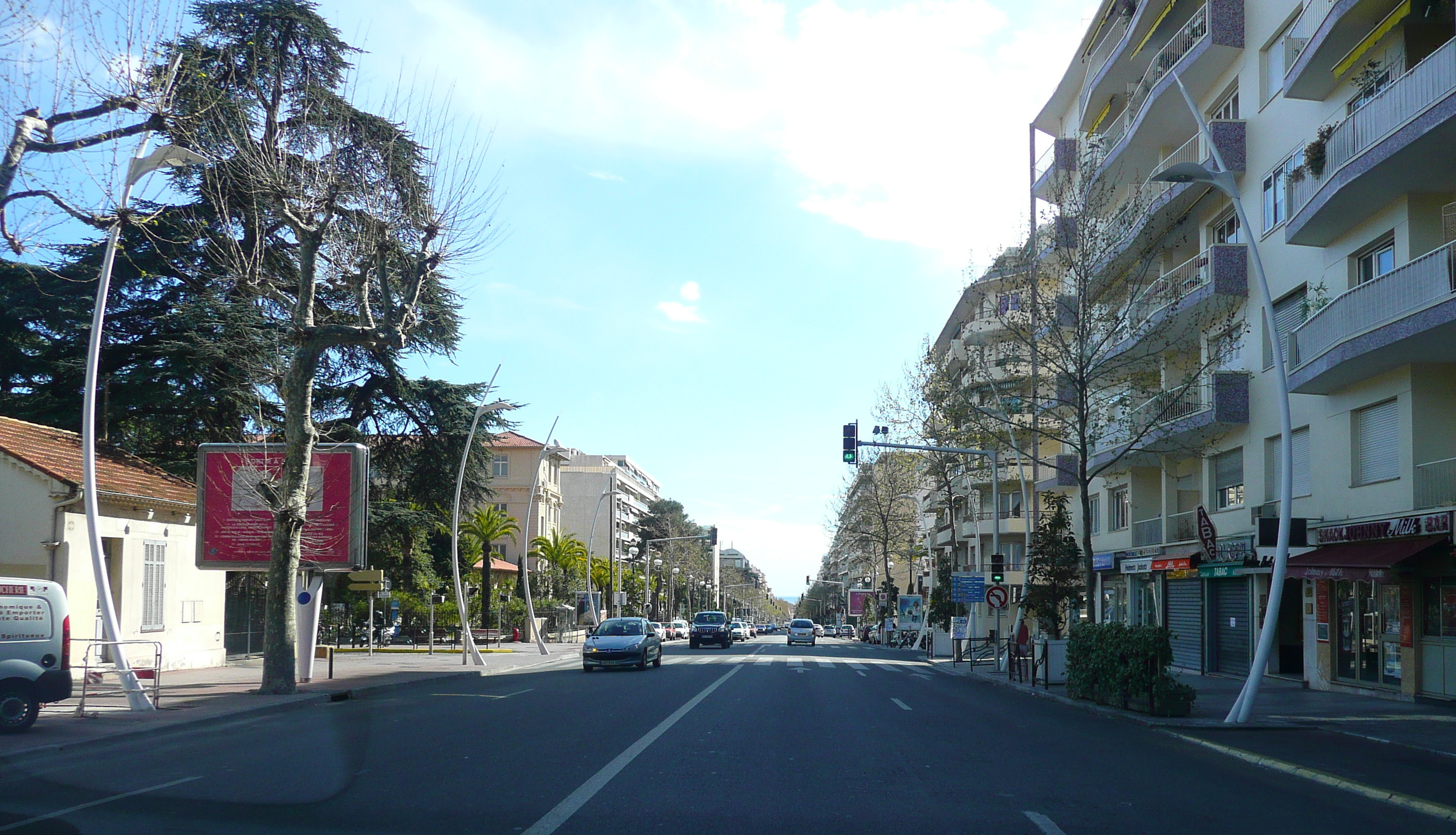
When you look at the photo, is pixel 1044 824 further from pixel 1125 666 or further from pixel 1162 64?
pixel 1162 64

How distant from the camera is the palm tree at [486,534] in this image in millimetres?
50438

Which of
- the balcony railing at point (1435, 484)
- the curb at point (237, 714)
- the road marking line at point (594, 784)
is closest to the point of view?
the road marking line at point (594, 784)

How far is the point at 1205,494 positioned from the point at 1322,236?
30.2 feet

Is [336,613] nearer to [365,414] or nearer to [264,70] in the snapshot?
[365,414]

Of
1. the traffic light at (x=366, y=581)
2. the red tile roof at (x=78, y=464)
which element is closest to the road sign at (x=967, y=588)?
the traffic light at (x=366, y=581)

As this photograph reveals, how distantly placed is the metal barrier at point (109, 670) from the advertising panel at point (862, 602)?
69.7 m

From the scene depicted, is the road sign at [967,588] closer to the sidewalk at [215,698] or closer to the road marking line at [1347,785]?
the sidewalk at [215,698]

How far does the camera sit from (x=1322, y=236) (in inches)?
923

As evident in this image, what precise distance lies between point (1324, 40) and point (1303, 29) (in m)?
3.26

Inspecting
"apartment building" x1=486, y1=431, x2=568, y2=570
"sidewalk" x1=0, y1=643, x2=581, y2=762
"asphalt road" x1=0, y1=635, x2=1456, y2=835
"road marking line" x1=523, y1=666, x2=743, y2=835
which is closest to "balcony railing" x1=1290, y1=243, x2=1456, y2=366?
"asphalt road" x1=0, y1=635, x2=1456, y2=835

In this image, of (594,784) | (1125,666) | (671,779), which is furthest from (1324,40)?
(594,784)

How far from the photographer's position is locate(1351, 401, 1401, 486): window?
2108cm

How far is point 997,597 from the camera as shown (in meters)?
31.6

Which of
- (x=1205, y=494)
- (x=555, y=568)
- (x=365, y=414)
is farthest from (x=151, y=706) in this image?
(x=555, y=568)
